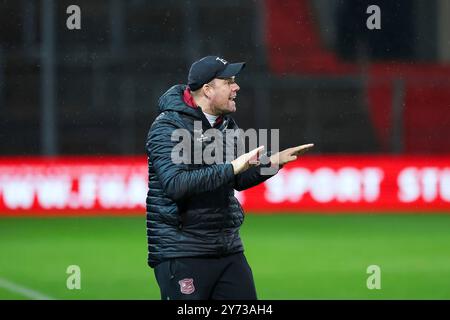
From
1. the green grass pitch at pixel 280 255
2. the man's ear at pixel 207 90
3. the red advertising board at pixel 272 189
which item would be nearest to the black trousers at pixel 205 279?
the man's ear at pixel 207 90

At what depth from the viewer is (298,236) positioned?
17.2m

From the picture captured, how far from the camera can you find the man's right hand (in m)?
7.05

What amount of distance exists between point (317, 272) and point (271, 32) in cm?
1122

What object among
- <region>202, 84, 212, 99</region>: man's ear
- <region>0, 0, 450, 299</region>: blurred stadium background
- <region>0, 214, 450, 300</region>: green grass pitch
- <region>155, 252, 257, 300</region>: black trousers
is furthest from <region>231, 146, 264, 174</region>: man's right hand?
<region>0, 0, 450, 299</region>: blurred stadium background

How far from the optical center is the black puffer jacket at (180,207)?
23.7ft

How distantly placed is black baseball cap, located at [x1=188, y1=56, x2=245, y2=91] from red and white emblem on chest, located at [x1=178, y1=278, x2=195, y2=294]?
116cm

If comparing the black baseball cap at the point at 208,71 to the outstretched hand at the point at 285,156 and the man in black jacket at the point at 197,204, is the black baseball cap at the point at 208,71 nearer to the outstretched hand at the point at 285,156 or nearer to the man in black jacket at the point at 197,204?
the man in black jacket at the point at 197,204

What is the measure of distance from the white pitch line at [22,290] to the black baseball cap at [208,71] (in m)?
4.93

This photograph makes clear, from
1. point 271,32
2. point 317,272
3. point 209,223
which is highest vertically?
point 271,32

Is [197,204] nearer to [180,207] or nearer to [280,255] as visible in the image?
[180,207]

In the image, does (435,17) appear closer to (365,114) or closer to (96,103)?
(365,114)

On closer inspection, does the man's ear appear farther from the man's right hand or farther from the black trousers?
the black trousers

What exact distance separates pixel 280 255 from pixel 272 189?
4.14 m
